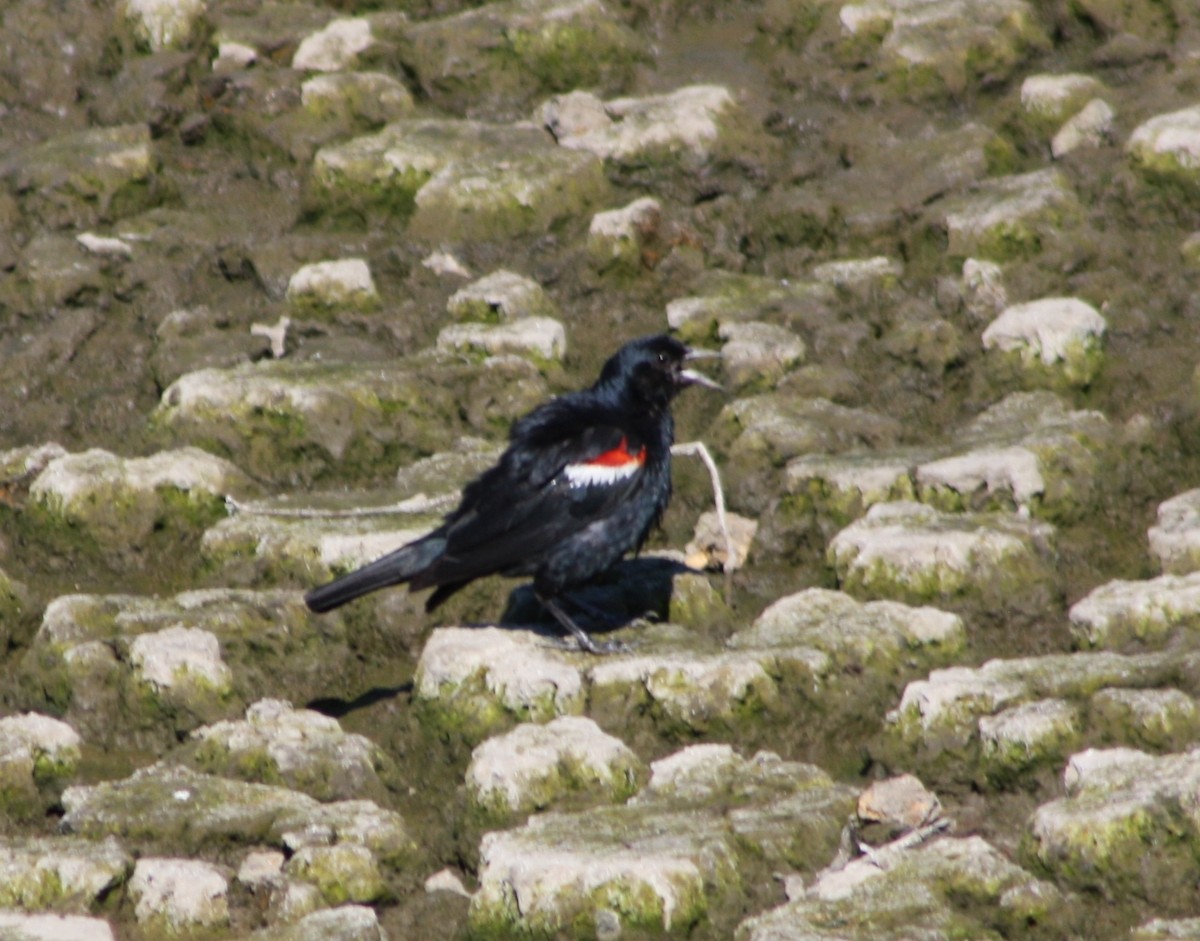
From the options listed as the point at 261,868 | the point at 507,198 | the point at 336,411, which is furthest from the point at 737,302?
the point at 261,868

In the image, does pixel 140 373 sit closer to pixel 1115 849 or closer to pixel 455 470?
pixel 455 470

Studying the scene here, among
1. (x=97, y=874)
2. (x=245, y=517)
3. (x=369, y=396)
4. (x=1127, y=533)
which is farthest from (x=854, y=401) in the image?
(x=97, y=874)

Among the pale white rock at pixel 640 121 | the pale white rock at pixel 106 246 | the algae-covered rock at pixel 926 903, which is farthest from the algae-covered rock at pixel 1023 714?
the pale white rock at pixel 106 246

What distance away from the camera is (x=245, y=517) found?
7148 mm

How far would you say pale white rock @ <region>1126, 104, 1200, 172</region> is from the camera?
8555 millimetres

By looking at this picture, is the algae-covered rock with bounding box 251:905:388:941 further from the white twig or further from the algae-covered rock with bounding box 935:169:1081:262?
the algae-covered rock with bounding box 935:169:1081:262

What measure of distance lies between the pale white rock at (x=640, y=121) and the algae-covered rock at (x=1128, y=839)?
5.11 m

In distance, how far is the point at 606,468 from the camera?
6.53m

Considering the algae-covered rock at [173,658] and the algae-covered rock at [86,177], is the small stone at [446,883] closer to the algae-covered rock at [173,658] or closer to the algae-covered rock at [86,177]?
the algae-covered rock at [173,658]

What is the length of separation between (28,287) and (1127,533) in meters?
5.21

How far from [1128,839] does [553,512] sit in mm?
2555

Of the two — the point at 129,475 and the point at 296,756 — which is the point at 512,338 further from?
the point at 296,756

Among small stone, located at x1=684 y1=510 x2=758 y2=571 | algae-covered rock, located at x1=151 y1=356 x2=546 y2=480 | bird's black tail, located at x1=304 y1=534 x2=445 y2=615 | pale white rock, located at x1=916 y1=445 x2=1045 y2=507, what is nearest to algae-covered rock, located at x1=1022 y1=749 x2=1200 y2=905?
pale white rock, located at x1=916 y1=445 x2=1045 y2=507

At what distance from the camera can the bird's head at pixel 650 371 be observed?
6910mm
